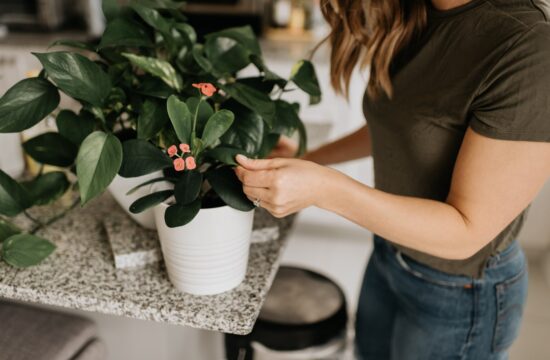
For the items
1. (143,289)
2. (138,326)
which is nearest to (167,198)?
(143,289)

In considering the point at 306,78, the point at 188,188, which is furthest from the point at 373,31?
the point at 188,188

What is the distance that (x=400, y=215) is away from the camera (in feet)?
2.49

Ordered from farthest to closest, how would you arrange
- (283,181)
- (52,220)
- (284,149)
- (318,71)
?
(318,71) → (284,149) → (52,220) → (283,181)

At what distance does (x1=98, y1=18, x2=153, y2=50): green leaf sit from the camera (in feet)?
2.68

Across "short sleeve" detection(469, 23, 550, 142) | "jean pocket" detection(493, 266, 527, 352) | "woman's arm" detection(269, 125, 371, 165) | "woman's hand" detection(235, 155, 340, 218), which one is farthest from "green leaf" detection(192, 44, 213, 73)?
"jean pocket" detection(493, 266, 527, 352)

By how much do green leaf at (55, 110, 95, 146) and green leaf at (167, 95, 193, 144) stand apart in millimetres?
217

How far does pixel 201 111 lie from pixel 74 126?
237 mm

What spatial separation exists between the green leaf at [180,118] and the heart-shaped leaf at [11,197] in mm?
378

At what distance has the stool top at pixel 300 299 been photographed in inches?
53.7

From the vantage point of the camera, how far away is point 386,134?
0.95 m

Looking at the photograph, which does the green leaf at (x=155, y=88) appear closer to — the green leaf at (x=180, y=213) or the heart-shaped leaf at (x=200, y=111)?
the heart-shaped leaf at (x=200, y=111)

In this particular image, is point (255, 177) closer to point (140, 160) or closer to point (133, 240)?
point (140, 160)

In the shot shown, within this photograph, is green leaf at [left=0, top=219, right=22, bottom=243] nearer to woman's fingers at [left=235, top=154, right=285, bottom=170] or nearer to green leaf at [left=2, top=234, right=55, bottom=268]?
green leaf at [left=2, top=234, right=55, bottom=268]

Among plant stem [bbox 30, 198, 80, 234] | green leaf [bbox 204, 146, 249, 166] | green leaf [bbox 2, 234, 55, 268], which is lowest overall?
plant stem [bbox 30, 198, 80, 234]
